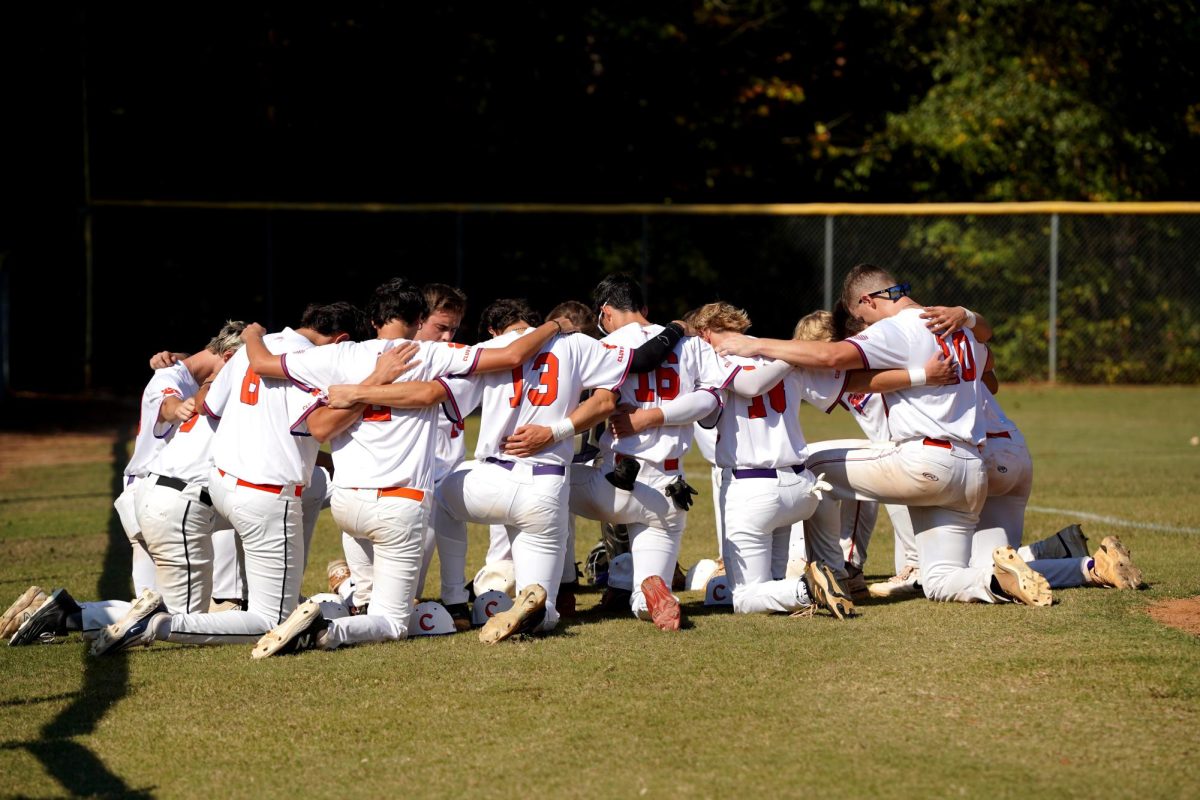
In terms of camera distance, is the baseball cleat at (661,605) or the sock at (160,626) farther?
the baseball cleat at (661,605)

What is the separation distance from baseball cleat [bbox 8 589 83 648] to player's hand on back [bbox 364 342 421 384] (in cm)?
186

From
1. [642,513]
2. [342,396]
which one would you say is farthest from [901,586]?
[342,396]

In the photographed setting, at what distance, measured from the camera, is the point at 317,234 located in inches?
855

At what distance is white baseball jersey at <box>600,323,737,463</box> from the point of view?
7.08 meters

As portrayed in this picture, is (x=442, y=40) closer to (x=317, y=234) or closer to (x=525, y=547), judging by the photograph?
(x=317, y=234)

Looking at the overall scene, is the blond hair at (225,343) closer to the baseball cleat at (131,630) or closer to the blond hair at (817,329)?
the baseball cleat at (131,630)

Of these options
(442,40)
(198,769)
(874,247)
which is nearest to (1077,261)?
(874,247)

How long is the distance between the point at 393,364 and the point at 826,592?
2.41m

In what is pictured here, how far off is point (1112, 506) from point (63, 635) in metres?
7.76

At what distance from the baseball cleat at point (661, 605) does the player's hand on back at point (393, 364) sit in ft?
5.32

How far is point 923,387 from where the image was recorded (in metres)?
7.14

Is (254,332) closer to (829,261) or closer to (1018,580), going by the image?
(1018,580)

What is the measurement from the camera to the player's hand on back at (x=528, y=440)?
21.6ft

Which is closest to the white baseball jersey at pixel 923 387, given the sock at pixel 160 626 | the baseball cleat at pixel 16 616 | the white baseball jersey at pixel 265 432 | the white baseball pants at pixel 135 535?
the white baseball jersey at pixel 265 432
